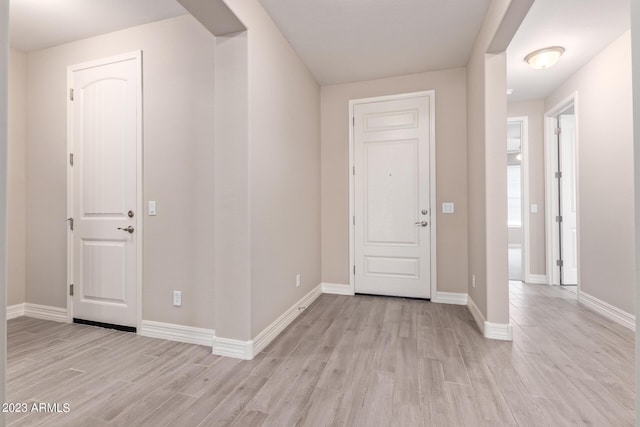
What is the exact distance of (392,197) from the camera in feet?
12.2

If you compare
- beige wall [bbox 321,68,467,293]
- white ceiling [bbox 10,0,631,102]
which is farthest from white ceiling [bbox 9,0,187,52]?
beige wall [bbox 321,68,467,293]

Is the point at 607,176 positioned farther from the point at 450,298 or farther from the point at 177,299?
the point at 177,299

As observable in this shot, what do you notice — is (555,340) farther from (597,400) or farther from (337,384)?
(337,384)

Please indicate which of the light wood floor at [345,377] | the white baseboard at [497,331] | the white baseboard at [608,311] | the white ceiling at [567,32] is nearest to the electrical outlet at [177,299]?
the light wood floor at [345,377]

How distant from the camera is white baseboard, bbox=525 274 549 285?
171 inches

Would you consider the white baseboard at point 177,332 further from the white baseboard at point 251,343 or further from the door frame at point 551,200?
the door frame at point 551,200

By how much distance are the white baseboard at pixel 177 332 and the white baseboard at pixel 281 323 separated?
0.37m

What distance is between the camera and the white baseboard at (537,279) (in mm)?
4352

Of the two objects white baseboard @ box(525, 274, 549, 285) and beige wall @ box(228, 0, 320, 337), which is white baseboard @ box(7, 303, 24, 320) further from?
white baseboard @ box(525, 274, 549, 285)

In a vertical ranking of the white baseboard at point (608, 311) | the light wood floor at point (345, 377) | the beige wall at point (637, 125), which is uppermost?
the beige wall at point (637, 125)

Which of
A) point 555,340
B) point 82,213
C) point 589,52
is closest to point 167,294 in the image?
point 82,213

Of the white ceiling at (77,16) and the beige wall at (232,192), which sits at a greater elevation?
the white ceiling at (77,16)

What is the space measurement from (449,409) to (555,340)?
149cm

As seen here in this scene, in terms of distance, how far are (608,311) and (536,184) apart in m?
2.00
